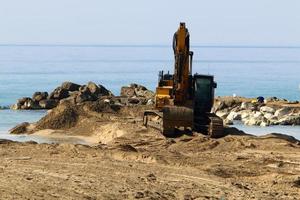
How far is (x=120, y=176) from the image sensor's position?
15852 mm

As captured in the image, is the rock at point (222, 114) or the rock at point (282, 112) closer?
the rock at point (282, 112)

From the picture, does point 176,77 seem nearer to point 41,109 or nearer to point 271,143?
point 271,143

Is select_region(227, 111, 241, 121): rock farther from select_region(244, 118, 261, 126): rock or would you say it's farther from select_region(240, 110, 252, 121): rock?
select_region(244, 118, 261, 126): rock

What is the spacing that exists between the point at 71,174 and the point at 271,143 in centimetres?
957

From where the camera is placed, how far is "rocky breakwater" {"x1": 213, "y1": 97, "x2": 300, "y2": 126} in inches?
1626

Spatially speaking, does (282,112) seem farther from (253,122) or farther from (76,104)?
(76,104)

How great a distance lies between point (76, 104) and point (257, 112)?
11.4 m

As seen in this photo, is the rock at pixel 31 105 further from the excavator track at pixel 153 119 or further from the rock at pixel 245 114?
the excavator track at pixel 153 119

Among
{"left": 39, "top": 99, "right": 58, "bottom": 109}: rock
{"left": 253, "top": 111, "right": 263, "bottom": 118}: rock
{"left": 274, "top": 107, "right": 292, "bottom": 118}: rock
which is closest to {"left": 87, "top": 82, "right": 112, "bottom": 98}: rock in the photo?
{"left": 39, "top": 99, "right": 58, "bottom": 109}: rock

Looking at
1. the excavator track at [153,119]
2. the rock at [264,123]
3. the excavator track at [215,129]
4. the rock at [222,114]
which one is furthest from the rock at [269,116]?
the excavator track at [215,129]

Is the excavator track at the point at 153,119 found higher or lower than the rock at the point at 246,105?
higher

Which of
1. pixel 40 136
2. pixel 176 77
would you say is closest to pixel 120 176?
pixel 176 77

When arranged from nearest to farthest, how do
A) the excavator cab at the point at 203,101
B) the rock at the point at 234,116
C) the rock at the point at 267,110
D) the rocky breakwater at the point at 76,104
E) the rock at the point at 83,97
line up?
the excavator cab at the point at 203,101 → the rocky breakwater at the point at 76,104 → the rock at the point at 234,116 → the rock at the point at 267,110 → the rock at the point at 83,97

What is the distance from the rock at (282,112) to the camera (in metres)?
43.1
